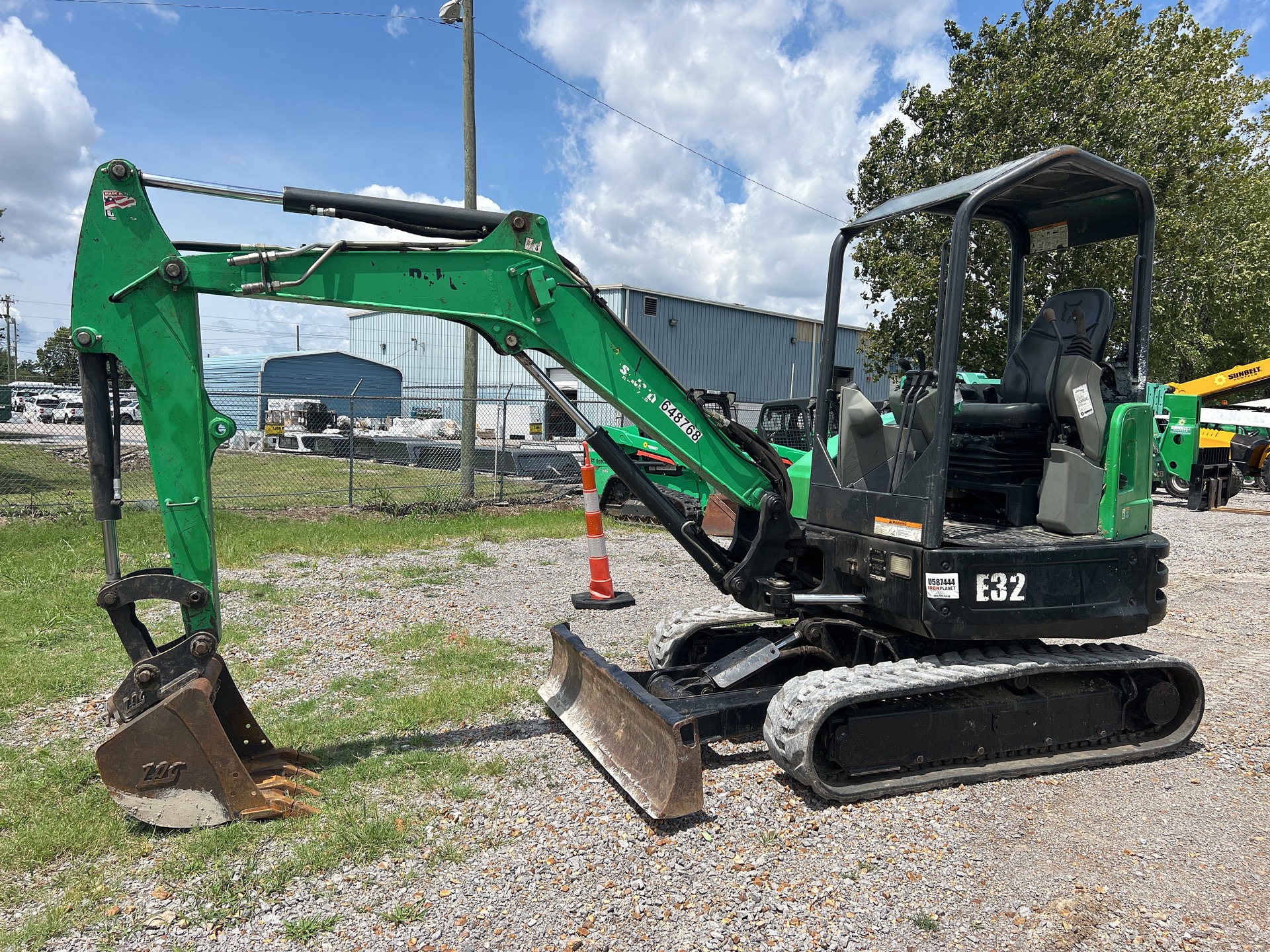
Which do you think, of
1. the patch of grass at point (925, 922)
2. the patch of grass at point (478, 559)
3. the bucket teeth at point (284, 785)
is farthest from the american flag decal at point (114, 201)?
the patch of grass at point (478, 559)

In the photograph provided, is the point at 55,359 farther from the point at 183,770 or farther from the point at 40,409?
the point at 183,770

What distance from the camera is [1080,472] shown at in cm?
444

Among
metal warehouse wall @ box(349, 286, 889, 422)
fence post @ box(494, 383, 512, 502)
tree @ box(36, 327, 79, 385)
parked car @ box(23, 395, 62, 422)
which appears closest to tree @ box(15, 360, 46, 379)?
tree @ box(36, 327, 79, 385)

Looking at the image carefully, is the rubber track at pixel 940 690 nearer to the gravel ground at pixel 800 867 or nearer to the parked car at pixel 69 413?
the gravel ground at pixel 800 867

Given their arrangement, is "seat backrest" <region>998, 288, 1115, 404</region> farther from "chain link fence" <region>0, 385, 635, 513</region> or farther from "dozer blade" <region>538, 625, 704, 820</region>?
"chain link fence" <region>0, 385, 635, 513</region>

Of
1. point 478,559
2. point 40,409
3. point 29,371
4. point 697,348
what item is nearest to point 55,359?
point 29,371

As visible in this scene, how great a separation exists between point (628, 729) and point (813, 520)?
1578 millimetres

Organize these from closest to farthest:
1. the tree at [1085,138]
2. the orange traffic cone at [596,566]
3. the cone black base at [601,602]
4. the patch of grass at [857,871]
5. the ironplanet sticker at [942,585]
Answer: the patch of grass at [857,871] → the ironplanet sticker at [942,585] → the orange traffic cone at [596,566] → the cone black base at [601,602] → the tree at [1085,138]

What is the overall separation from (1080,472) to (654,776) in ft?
8.73

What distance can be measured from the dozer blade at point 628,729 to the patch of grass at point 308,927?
4.46ft

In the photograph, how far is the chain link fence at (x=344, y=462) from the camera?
13.9m

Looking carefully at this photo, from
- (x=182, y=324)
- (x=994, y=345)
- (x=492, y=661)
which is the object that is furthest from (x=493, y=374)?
(x=182, y=324)

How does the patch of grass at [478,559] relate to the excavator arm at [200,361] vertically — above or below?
below

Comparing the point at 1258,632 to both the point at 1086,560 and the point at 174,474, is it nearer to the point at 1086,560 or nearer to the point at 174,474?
the point at 1086,560
